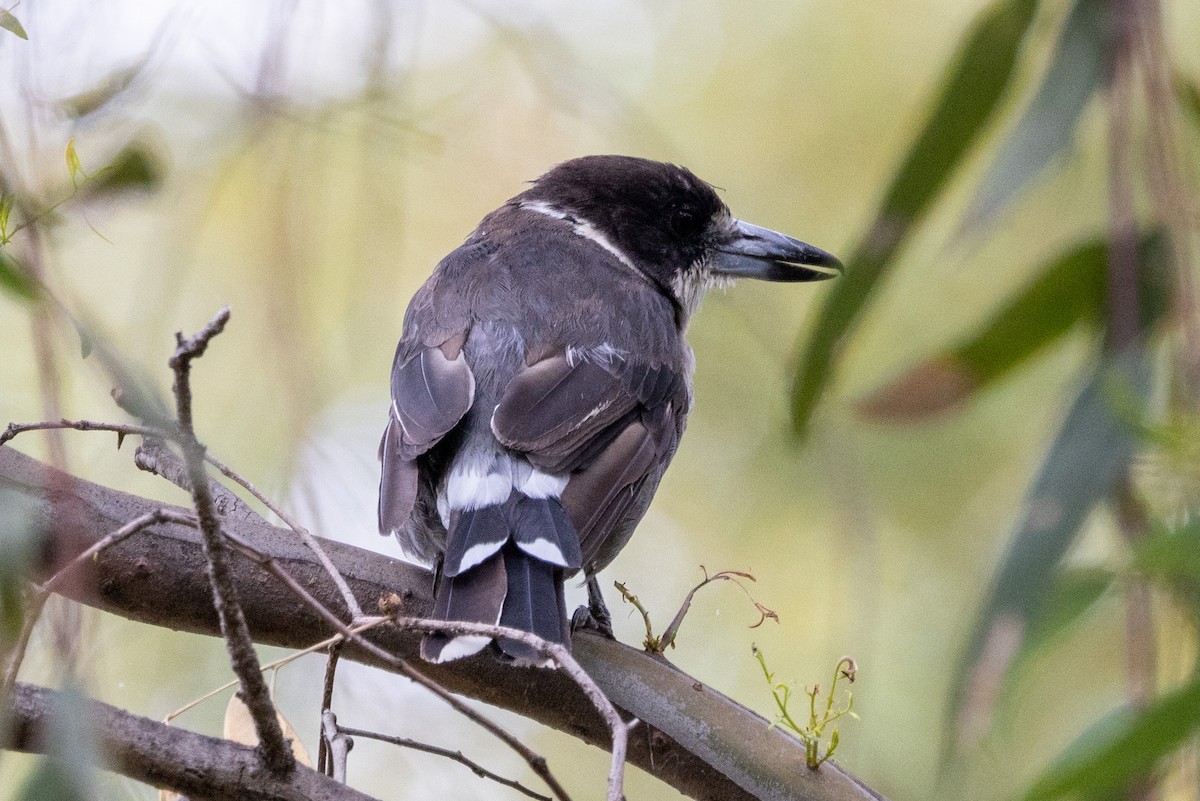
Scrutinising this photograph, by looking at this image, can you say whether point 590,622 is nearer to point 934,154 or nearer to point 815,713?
point 815,713

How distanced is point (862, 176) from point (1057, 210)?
1093 millimetres

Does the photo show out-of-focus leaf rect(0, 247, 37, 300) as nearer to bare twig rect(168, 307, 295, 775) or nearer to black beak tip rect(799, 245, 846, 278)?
bare twig rect(168, 307, 295, 775)

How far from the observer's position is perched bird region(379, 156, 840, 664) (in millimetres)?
2512

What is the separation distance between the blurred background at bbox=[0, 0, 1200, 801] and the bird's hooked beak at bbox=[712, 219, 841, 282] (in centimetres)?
15

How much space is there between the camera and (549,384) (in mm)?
2916

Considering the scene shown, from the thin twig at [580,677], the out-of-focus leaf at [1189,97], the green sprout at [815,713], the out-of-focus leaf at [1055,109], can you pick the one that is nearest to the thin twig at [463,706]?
the thin twig at [580,677]

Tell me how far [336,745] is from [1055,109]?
181 centimetres

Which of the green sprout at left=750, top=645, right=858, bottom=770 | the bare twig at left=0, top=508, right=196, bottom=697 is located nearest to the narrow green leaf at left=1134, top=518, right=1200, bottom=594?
the green sprout at left=750, top=645, right=858, bottom=770

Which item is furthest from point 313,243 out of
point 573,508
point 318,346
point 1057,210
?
point 1057,210

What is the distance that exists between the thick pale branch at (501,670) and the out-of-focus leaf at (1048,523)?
26cm

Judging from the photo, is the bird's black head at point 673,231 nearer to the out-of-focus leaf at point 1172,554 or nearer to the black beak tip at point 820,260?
the black beak tip at point 820,260

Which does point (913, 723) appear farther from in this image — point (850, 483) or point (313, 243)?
point (313, 243)

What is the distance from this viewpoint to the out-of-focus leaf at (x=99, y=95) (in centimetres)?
233

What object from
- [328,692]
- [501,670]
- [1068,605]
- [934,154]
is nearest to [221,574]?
[328,692]
